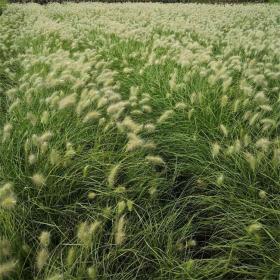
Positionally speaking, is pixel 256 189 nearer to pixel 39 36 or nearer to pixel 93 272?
pixel 93 272

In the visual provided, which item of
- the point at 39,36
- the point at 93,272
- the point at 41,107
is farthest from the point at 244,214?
the point at 39,36

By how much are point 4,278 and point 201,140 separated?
1.67 meters

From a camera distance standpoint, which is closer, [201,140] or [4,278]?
[4,278]

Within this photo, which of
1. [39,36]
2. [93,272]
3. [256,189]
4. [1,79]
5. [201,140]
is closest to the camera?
[93,272]

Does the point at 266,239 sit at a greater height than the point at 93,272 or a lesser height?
lesser

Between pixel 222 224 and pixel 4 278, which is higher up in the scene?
pixel 4 278

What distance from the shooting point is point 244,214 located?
221cm

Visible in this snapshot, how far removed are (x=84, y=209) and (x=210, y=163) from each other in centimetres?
85

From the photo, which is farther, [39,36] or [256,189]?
[39,36]

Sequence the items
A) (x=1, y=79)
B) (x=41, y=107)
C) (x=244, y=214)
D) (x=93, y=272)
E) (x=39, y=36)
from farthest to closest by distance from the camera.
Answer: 1. (x=39, y=36)
2. (x=1, y=79)
3. (x=41, y=107)
4. (x=244, y=214)
5. (x=93, y=272)

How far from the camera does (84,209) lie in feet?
7.52

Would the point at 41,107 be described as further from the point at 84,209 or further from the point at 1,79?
the point at 1,79

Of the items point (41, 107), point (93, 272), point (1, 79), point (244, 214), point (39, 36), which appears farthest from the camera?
point (39, 36)

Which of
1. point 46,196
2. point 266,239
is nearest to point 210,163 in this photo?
point 266,239
